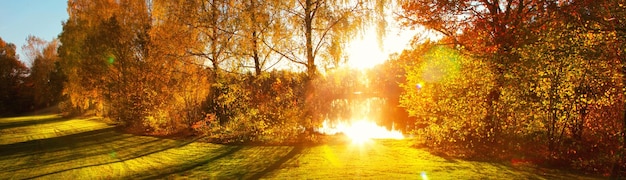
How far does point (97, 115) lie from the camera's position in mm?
34406

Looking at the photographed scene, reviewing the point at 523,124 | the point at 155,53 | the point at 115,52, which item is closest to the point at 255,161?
the point at 523,124

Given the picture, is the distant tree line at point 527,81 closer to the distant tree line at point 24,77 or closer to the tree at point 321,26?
the tree at point 321,26

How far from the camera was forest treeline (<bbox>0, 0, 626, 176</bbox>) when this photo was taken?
752 cm

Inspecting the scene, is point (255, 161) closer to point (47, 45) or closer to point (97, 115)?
point (97, 115)

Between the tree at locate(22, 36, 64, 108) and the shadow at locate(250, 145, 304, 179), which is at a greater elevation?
the tree at locate(22, 36, 64, 108)

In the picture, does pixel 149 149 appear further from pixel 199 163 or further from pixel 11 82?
pixel 11 82

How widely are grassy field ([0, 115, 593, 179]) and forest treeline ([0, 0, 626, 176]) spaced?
1.15 metres

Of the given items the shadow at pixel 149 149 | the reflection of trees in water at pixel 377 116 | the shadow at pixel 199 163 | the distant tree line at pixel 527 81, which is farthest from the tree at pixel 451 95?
the shadow at pixel 149 149

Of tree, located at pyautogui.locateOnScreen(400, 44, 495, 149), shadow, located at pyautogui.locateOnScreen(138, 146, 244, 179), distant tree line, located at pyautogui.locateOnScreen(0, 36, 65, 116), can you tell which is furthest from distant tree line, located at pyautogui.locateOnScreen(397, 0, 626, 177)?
distant tree line, located at pyautogui.locateOnScreen(0, 36, 65, 116)

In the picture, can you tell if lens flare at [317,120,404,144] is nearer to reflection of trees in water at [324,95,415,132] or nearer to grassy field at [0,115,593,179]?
grassy field at [0,115,593,179]

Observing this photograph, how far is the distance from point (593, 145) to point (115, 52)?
2262 cm

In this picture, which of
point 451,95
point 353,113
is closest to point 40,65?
point 353,113

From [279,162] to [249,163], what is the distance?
82 centimetres

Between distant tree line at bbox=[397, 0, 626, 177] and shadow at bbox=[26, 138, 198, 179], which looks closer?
distant tree line at bbox=[397, 0, 626, 177]
